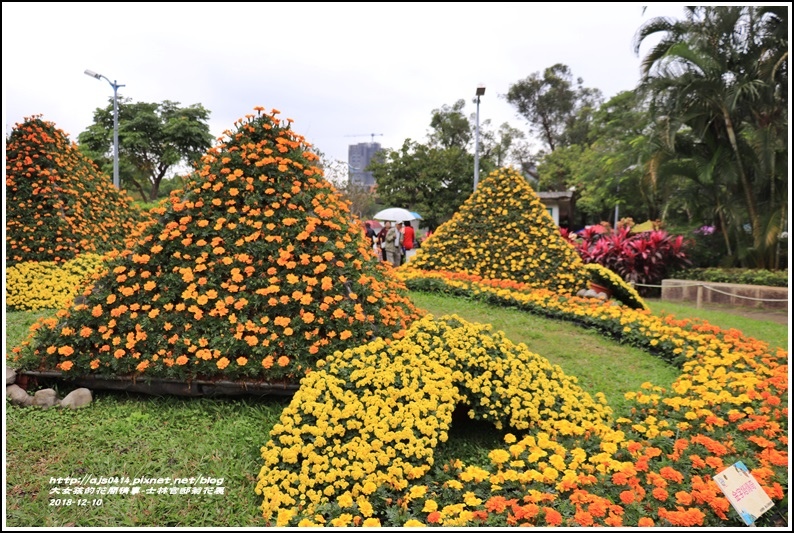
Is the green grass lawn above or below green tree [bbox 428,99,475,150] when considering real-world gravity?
below

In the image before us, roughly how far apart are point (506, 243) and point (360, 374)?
5830mm

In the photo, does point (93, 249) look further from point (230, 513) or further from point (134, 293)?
point (230, 513)

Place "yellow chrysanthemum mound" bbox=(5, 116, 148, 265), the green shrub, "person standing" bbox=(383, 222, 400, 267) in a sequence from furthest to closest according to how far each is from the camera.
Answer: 1. "person standing" bbox=(383, 222, 400, 267)
2. the green shrub
3. "yellow chrysanthemum mound" bbox=(5, 116, 148, 265)

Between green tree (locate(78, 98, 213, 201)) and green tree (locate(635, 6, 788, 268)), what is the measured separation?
54.7ft

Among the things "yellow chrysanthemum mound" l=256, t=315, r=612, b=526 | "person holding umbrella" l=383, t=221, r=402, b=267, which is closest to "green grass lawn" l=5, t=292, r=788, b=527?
"yellow chrysanthemum mound" l=256, t=315, r=612, b=526

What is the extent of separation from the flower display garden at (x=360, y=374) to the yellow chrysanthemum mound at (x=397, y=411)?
0.5 inches

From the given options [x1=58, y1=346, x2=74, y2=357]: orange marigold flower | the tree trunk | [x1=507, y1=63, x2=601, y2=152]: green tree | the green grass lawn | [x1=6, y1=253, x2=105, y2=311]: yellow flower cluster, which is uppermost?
[x1=507, y1=63, x2=601, y2=152]: green tree

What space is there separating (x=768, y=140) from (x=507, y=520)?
10.2 meters

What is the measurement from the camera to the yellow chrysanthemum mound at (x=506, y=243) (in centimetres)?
841

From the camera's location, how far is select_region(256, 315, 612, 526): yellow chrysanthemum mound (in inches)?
108

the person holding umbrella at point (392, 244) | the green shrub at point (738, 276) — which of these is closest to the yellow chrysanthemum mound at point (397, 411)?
the person holding umbrella at point (392, 244)

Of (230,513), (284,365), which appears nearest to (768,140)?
(284,365)

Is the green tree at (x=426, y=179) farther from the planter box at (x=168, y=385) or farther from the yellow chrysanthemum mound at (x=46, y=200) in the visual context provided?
the planter box at (x=168, y=385)

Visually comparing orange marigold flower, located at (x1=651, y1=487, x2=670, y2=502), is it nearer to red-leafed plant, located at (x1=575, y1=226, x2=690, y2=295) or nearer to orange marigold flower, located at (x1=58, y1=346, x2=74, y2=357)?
orange marigold flower, located at (x1=58, y1=346, x2=74, y2=357)
